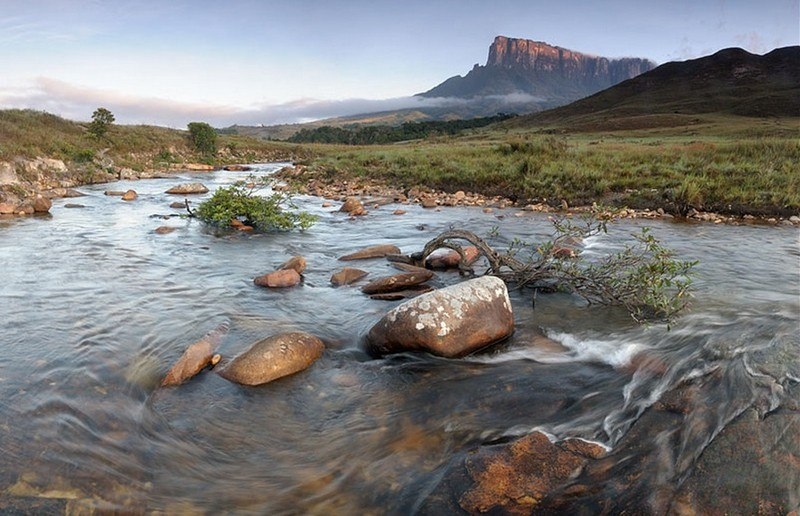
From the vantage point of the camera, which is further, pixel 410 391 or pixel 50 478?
pixel 410 391

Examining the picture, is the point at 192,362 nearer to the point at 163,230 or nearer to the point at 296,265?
the point at 296,265

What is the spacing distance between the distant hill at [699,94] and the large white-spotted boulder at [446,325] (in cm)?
6897

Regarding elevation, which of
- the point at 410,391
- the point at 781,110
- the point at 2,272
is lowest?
the point at 410,391

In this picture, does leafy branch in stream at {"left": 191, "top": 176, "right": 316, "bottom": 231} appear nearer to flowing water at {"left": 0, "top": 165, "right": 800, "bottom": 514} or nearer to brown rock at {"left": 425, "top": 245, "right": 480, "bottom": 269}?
flowing water at {"left": 0, "top": 165, "right": 800, "bottom": 514}

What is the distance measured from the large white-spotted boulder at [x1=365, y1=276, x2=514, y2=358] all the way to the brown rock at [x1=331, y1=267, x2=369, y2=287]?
2.79m

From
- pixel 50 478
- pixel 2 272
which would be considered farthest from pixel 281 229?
pixel 50 478

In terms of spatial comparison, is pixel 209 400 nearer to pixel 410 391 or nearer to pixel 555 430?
pixel 410 391

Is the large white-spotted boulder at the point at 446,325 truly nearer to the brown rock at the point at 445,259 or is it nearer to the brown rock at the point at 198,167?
the brown rock at the point at 445,259

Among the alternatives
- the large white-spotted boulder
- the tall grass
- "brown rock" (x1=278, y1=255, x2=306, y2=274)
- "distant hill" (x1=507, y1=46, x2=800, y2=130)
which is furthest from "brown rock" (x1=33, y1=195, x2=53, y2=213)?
"distant hill" (x1=507, y1=46, x2=800, y2=130)

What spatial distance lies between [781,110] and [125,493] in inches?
3436

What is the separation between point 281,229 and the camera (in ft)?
46.2

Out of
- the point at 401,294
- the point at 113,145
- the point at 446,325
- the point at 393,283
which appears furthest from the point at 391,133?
the point at 446,325

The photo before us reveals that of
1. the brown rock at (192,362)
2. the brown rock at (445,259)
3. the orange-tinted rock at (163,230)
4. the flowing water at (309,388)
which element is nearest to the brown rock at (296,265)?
the flowing water at (309,388)

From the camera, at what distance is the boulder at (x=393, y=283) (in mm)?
8312
